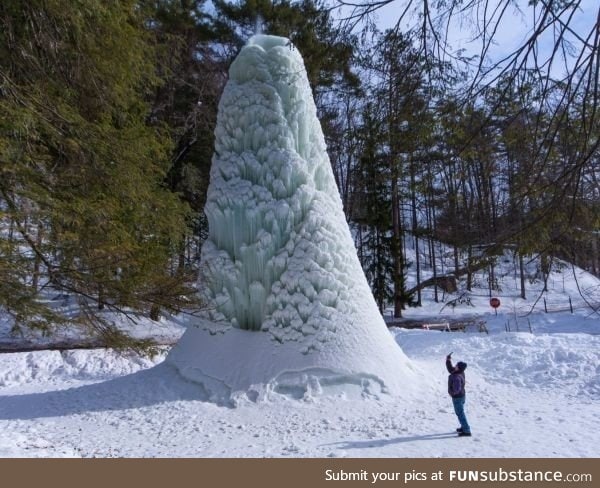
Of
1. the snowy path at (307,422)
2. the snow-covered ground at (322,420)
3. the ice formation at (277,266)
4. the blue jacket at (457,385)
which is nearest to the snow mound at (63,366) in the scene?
the snow-covered ground at (322,420)

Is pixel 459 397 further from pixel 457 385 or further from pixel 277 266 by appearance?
pixel 277 266

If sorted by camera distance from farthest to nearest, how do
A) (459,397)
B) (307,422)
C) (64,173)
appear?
(64,173) → (307,422) → (459,397)

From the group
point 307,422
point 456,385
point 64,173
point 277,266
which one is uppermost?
point 64,173

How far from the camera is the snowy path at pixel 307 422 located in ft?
16.2

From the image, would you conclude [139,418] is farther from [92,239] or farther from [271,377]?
[92,239]

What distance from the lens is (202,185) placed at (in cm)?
1684

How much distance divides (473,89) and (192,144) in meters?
14.7

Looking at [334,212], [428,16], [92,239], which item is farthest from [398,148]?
[92,239]

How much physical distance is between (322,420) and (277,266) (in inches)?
89.7

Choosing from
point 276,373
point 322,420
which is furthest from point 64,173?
point 322,420

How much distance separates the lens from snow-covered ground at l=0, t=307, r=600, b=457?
194 inches

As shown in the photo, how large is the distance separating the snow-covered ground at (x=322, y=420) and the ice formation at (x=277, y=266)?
0.38 meters

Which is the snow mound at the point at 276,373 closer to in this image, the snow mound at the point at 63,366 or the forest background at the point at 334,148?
the forest background at the point at 334,148

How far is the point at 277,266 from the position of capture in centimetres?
705
